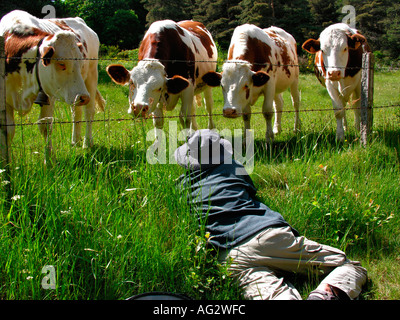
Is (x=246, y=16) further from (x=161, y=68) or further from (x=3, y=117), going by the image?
(x=3, y=117)

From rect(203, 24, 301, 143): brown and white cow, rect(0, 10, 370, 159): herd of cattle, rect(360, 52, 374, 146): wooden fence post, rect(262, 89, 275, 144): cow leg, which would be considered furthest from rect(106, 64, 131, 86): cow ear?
rect(360, 52, 374, 146): wooden fence post

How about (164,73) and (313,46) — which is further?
(313,46)

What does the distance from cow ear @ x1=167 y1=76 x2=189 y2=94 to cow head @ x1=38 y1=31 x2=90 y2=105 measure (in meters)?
1.15

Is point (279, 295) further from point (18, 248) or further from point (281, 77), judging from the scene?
point (281, 77)

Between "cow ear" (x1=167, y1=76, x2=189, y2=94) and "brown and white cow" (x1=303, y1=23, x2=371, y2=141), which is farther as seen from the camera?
"brown and white cow" (x1=303, y1=23, x2=371, y2=141)

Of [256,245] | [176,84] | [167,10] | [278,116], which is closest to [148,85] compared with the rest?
[176,84]

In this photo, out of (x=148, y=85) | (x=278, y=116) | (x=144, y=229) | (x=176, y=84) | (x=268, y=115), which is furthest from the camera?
(x=278, y=116)

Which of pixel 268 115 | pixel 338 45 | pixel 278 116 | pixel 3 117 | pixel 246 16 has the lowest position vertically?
pixel 278 116

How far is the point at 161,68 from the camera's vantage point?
5379 mm

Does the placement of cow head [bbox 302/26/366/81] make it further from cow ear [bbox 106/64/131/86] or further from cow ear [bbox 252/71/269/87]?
cow ear [bbox 106/64/131/86]

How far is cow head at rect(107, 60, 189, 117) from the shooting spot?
511 centimetres

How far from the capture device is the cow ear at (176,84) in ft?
17.9

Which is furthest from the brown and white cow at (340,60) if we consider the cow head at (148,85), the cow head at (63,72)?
the cow head at (63,72)

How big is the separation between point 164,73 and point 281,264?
3.32m
